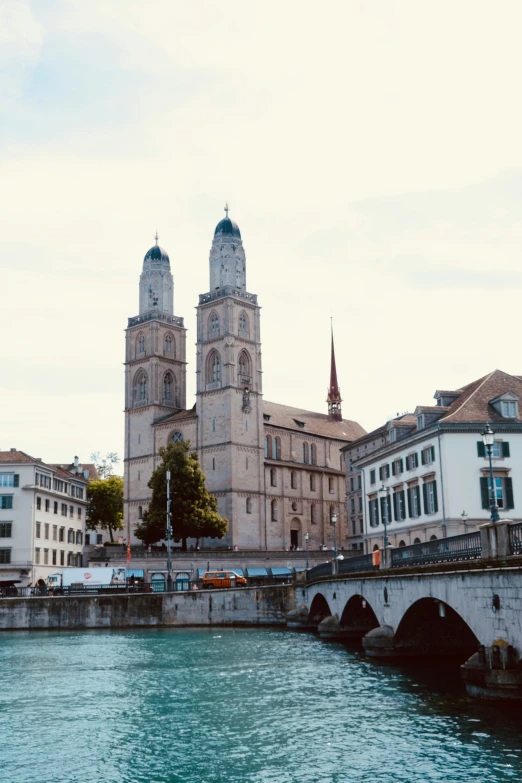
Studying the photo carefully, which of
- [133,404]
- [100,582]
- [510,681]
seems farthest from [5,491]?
[510,681]

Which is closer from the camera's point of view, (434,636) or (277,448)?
(434,636)

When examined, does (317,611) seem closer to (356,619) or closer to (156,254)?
(356,619)

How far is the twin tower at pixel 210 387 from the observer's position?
97.7 m

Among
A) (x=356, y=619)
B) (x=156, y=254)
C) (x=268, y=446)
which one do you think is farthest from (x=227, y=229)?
(x=356, y=619)

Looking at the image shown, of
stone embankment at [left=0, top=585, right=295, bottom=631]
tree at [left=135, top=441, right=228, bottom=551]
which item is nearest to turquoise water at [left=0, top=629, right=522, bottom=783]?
stone embankment at [left=0, top=585, right=295, bottom=631]

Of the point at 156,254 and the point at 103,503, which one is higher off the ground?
the point at 156,254

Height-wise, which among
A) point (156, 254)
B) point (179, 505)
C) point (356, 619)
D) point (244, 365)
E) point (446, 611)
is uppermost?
point (156, 254)

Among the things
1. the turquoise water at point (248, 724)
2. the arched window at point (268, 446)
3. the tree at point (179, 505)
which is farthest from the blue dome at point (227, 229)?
the turquoise water at point (248, 724)

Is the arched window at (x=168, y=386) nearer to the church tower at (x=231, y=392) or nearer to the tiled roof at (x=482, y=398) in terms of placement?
the church tower at (x=231, y=392)

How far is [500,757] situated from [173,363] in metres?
92.5

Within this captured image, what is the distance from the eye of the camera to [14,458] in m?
78.5

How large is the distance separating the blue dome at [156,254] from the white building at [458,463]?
193 ft

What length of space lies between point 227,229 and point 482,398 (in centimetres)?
5680

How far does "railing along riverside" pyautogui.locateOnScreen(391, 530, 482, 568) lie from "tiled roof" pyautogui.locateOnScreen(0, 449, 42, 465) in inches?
1998
